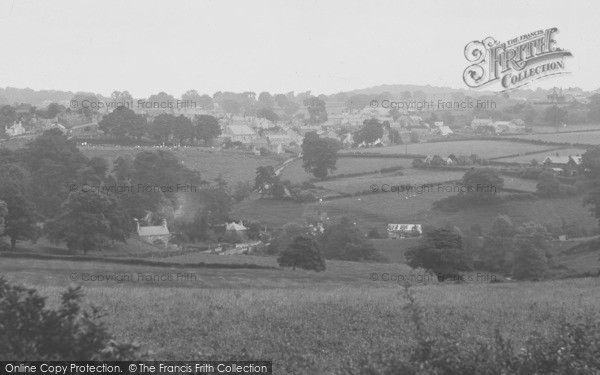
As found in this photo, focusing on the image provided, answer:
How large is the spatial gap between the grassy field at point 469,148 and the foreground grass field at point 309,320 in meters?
60.8

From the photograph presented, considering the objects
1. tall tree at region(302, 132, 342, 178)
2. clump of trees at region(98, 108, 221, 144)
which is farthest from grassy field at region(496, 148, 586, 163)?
clump of trees at region(98, 108, 221, 144)

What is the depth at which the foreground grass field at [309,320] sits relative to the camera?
33.7ft

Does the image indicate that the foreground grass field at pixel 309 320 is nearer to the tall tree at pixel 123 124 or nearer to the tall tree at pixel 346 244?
the tall tree at pixel 346 244

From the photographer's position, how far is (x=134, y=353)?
22.2 ft

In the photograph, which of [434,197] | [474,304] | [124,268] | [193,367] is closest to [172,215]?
[434,197]

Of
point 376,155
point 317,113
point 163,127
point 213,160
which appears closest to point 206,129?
point 163,127

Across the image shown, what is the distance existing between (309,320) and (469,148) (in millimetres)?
73567

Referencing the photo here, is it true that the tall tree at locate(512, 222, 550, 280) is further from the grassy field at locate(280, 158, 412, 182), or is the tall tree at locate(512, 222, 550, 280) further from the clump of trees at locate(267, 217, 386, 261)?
the grassy field at locate(280, 158, 412, 182)

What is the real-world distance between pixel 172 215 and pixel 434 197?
72.7 ft

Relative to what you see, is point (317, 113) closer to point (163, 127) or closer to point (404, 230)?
point (163, 127)

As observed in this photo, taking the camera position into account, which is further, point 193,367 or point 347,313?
point 347,313

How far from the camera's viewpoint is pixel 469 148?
8338 cm

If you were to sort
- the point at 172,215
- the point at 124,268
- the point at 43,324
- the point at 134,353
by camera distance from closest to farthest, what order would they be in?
the point at 134,353 < the point at 43,324 < the point at 124,268 < the point at 172,215

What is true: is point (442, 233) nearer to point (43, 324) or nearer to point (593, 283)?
point (593, 283)
